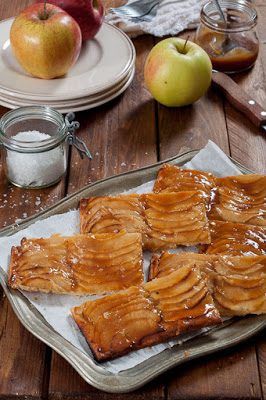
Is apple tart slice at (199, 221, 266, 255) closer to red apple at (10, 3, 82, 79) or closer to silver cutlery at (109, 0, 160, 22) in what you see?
red apple at (10, 3, 82, 79)

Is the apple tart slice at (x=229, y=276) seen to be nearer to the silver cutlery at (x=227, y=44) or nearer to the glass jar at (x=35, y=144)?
the glass jar at (x=35, y=144)

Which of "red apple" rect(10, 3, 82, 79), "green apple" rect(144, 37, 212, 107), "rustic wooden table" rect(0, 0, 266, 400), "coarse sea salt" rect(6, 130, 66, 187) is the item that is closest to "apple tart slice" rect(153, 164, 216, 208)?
"rustic wooden table" rect(0, 0, 266, 400)

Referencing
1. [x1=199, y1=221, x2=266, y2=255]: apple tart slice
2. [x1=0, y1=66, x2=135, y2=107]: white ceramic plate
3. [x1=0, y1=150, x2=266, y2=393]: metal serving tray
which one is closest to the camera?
[x1=0, y1=150, x2=266, y2=393]: metal serving tray

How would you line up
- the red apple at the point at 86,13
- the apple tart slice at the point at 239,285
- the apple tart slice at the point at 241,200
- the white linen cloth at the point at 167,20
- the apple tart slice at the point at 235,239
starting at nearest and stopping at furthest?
the apple tart slice at the point at 239,285, the apple tart slice at the point at 235,239, the apple tart slice at the point at 241,200, the red apple at the point at 86,13, the white linen cloth at the point at 167,20

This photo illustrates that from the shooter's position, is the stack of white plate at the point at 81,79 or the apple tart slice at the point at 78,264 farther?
the stack of white plate at the point at 81,79

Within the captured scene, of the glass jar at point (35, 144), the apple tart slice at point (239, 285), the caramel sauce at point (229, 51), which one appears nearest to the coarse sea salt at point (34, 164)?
the glass jar at point (35, 144)

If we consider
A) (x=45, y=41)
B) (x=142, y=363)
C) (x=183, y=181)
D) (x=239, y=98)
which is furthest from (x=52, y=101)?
(x=142, y=363)

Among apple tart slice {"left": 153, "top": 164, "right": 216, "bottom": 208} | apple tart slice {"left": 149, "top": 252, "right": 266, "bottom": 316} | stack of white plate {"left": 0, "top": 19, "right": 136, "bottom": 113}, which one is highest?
apple tart slice {"left": 149, "top": 252, "right": 266, "bottom": 316}

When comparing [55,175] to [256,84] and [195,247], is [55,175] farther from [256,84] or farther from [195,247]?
[256,84]
